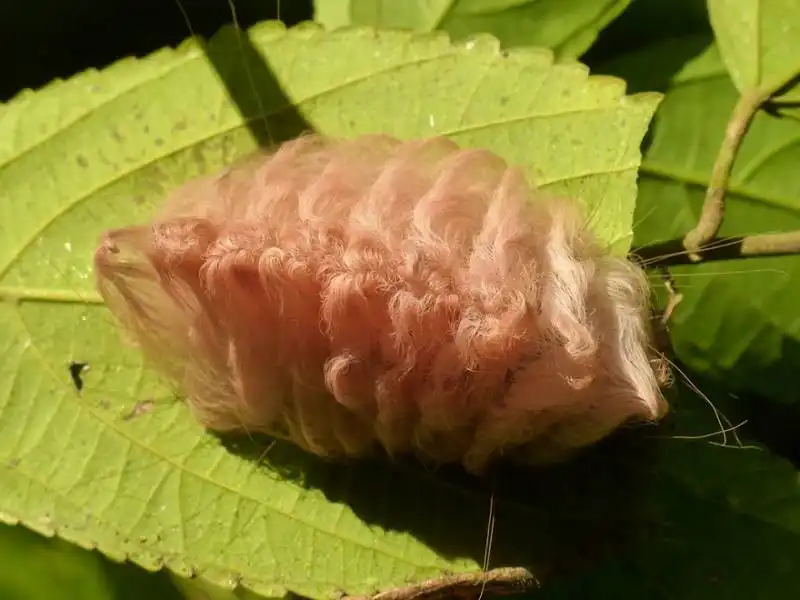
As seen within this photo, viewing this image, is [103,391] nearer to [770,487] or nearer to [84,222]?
[84,222]

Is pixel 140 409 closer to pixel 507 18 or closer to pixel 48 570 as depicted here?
pixel 48 570

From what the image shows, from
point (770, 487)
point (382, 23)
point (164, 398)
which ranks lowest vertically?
point (770, 487)

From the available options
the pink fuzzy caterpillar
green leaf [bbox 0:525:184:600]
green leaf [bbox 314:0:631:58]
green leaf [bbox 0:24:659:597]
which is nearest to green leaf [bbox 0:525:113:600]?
green leaf [bbox 0:525:184:600]

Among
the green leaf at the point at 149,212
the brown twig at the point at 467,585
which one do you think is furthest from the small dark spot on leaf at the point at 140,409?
the brown twig at the point at 467,585

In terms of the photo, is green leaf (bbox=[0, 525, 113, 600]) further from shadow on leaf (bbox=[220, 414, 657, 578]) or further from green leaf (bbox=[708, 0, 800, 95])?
green leaf (bbox=[708, 0, 800, 95])

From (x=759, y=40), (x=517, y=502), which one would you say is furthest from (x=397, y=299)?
(x=759, y=40)

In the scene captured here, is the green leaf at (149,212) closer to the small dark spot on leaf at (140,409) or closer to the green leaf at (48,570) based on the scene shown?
the small dark spot on leaf at (140,409)

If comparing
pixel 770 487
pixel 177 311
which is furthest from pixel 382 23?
pixel 770 487
